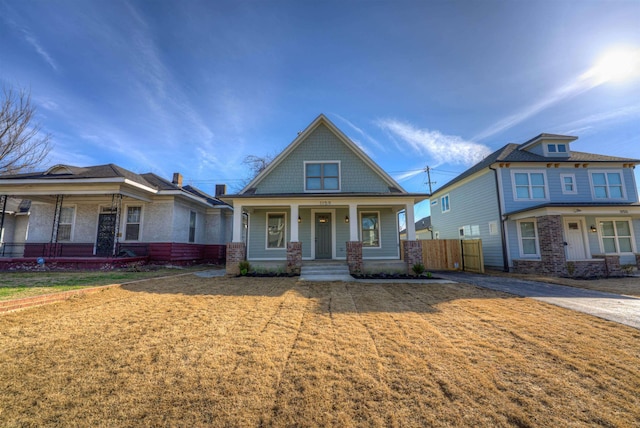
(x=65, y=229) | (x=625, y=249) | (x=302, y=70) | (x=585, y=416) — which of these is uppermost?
(x=302, y=70)

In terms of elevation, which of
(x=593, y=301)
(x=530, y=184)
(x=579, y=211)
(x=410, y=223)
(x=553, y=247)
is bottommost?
(x=593, y=301)

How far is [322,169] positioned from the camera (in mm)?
12797

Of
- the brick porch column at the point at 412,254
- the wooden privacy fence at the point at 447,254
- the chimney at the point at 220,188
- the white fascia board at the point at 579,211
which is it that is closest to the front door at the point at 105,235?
the chimney at the point at 220,188

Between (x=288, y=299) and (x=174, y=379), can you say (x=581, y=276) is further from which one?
(x=174, y=379)

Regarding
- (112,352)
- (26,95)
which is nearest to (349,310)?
(112,352)

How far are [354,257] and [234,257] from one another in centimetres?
491

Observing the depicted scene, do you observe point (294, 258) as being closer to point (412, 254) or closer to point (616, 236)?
point (412, 254)

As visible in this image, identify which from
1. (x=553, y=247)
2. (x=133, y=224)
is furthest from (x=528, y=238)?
(x=133, y=224)

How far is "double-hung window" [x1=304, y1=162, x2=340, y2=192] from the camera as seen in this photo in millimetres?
12672

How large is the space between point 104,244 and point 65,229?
2.58 meters

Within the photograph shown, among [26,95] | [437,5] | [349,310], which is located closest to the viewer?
[349,310]

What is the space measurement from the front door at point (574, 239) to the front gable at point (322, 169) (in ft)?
32.0

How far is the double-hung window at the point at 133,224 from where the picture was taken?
13.2 m

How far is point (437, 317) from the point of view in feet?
15.7
